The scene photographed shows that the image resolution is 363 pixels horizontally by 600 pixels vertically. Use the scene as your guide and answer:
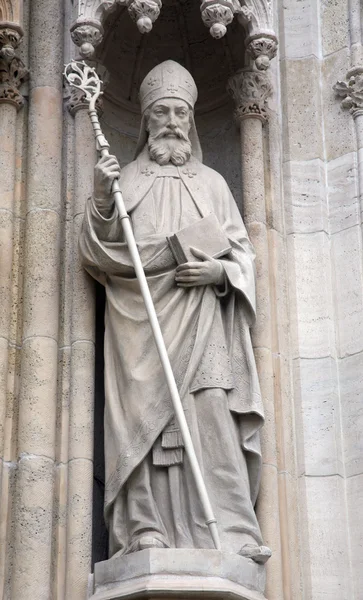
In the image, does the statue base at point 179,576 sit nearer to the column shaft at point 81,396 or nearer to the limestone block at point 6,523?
the column shaft at point 81,396

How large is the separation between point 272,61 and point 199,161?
1.02 meters

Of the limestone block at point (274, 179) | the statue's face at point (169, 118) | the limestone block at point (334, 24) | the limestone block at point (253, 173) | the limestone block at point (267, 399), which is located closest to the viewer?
the limestone block at point (267, 399)

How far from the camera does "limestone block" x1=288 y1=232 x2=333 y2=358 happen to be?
30.3 ft

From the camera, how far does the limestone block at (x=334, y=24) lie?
9.99 m

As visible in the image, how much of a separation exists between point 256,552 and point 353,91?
3026 mm

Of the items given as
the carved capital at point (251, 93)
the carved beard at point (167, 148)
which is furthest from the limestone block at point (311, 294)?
the carved beard at point (167, 148)

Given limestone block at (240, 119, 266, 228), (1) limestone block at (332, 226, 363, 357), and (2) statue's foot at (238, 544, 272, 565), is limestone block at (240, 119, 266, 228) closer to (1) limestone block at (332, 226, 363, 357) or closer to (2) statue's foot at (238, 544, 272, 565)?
(1) limestone block at (332, 226, 363, 357)

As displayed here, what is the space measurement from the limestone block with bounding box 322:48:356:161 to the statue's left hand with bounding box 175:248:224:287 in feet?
4.82

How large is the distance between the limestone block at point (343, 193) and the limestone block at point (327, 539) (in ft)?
5.11

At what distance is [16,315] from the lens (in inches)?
350

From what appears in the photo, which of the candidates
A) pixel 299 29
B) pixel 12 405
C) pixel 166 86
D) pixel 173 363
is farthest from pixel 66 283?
pixel 299 29

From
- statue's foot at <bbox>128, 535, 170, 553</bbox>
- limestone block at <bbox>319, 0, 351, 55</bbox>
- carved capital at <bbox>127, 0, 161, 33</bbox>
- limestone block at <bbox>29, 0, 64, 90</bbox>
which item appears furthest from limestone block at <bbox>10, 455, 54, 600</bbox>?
limestone block at <bbox>319, 0, 351, 55</bbox>

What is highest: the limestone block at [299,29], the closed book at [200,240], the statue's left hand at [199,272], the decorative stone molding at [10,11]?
the limestone block at [299,29]

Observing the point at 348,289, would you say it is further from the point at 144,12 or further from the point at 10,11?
the point at 10,11
